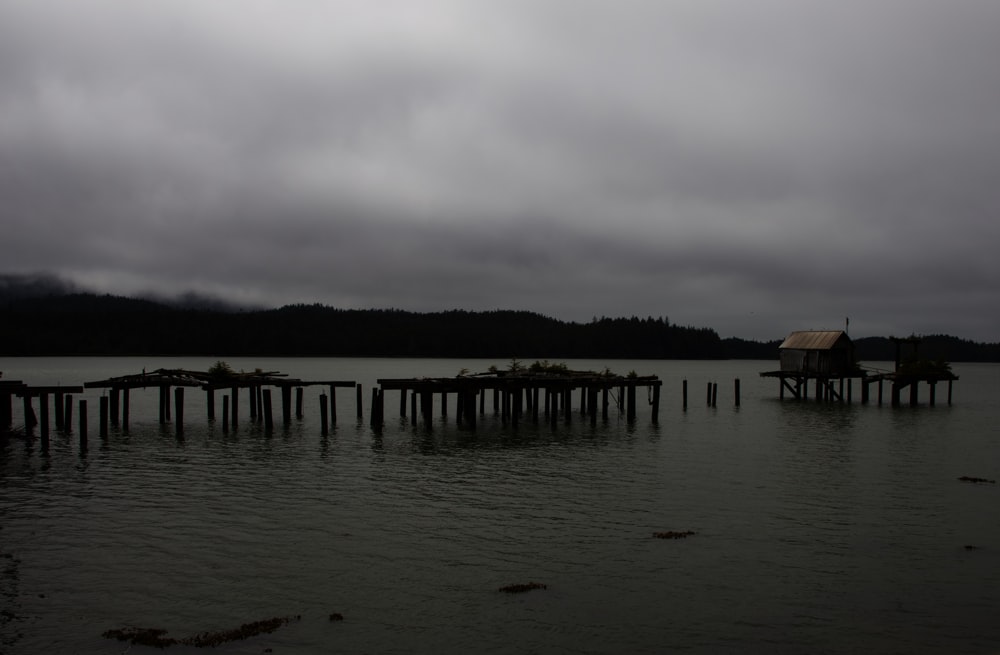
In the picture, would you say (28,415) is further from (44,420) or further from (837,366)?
(837,366)

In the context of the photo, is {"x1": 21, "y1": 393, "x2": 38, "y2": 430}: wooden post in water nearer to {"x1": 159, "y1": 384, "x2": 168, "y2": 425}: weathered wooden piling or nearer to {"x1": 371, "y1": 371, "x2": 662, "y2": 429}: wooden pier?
{"x1": 159, "y1": 384, "x2": 168, "y2": 425}: weathered wooden piling

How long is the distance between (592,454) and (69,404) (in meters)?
26.0

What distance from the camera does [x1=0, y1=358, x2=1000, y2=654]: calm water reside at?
13.6 m

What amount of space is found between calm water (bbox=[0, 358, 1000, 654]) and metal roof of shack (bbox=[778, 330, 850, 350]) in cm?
3476

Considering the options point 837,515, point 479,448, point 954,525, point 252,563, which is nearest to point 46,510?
point 252,563

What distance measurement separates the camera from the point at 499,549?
18469mm

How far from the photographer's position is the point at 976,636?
1348 centimetres

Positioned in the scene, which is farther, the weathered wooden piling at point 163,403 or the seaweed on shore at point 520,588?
the weathered wooden piling at point 163,403

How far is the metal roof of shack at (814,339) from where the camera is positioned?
69.8 m

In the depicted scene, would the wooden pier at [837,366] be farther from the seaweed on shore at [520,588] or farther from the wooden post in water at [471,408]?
the seaweed on shore at [520,588]

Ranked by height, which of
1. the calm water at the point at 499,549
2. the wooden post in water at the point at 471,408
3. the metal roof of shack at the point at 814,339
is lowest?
the calm water at the point at 499,549

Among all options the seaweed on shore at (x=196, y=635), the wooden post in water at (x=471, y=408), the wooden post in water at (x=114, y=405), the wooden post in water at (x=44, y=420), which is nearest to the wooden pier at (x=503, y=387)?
the wooden post in water at (x=471, y=408)

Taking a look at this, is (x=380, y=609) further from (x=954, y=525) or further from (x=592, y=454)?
(x=592, y=454)

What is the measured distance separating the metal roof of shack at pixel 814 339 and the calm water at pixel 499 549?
114 ft
